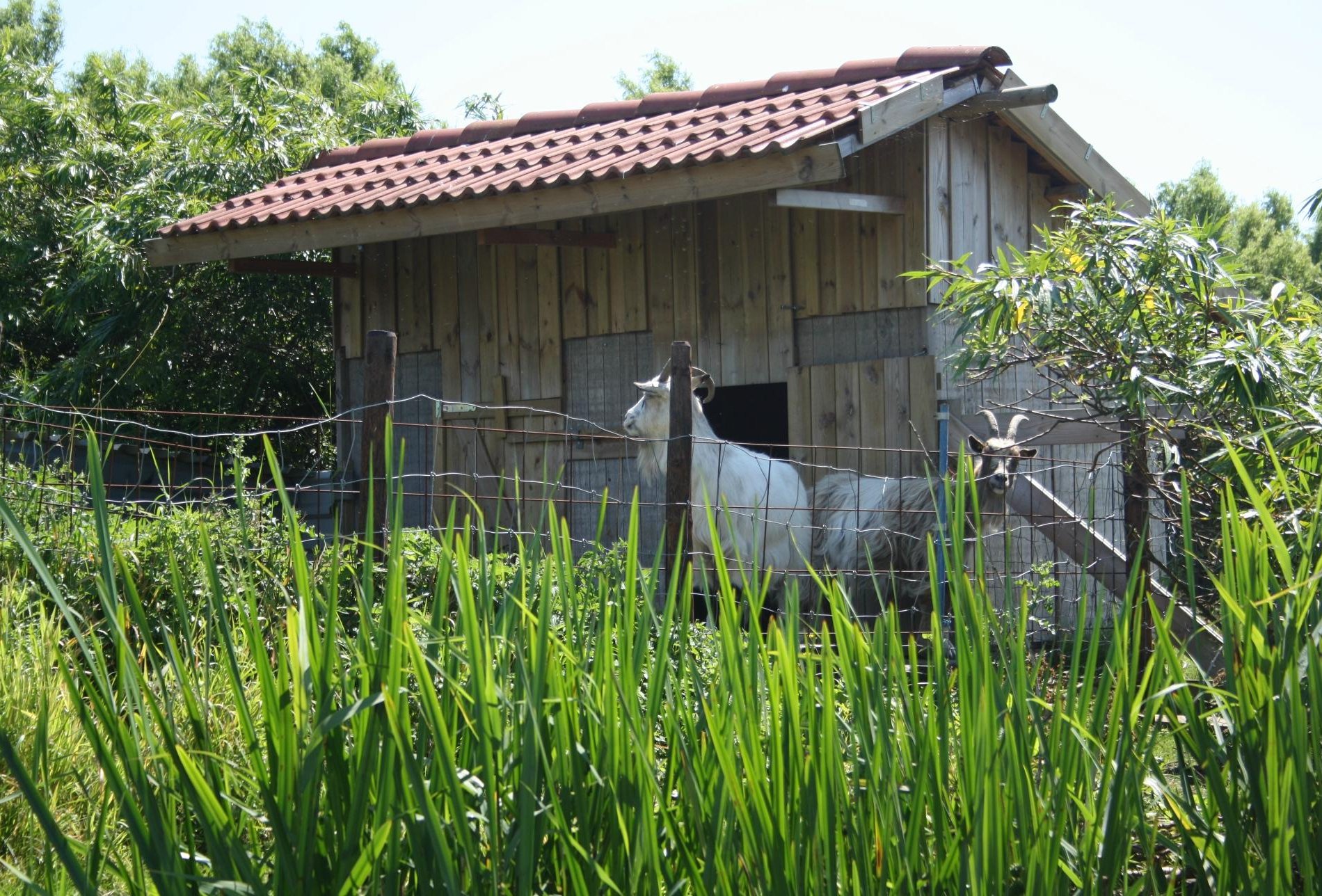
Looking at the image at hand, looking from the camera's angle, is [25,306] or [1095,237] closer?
[1095,237]

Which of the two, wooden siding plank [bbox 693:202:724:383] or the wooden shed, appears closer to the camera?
the wooden shed

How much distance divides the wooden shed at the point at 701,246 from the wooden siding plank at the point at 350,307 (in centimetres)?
3

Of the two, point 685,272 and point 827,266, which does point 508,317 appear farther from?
point 827,266

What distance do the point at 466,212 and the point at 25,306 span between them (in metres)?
9.18

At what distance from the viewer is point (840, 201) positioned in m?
8.55

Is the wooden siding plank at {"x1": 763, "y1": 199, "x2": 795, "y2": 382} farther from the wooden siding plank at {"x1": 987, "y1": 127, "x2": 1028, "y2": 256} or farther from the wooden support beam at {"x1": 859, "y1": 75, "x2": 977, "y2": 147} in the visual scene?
the wooden siding plank at {"x1": 987, "y1": 127, "x2": 1028, "y2": 256}

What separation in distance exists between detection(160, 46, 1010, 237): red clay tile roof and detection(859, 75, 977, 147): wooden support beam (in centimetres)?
11

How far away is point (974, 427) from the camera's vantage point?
8023mm

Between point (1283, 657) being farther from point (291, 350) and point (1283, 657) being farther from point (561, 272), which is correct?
point (291, 350)

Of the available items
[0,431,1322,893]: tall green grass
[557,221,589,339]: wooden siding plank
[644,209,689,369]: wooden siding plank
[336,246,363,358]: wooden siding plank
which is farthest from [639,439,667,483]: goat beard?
[0,431,1322,893]: tall green grass

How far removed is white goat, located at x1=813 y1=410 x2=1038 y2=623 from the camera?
24.9 ft

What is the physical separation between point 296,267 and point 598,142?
3.11m

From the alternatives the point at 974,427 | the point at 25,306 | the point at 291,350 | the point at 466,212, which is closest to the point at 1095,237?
the point at 974,427

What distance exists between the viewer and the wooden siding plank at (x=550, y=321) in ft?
33.8
